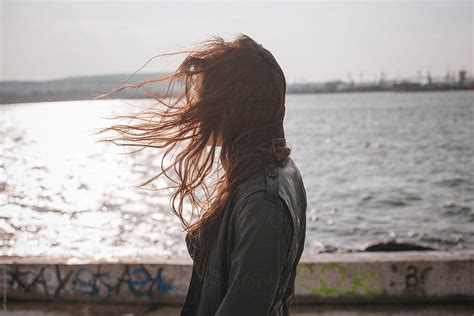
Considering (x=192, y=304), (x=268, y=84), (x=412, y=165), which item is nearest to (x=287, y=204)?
(x=268, y=84)

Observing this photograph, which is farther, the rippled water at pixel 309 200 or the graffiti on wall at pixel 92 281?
the rippled water at pixel 309 200

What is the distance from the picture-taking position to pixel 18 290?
7.50 meters

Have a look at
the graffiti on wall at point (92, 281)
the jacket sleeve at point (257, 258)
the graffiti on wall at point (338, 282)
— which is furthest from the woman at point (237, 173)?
the graffiti on wall at point (92, 281)

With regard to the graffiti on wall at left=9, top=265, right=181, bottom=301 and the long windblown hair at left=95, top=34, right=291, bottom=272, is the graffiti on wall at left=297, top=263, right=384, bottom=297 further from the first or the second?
the long windblown hair at left=95, top=34, right=291, bottom=272

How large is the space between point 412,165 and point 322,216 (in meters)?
25.4

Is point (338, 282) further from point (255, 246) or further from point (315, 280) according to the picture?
point (255, 246)

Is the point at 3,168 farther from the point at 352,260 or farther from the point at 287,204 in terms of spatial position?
the point at 287,204

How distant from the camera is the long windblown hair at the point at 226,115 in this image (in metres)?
1.94

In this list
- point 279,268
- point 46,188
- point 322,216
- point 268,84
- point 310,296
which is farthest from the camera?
point 46,188

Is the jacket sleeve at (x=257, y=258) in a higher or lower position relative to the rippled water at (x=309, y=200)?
higher

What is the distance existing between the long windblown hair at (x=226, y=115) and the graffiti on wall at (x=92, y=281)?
17.7ft

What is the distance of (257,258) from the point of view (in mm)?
1729

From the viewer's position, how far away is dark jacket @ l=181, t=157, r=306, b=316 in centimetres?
173

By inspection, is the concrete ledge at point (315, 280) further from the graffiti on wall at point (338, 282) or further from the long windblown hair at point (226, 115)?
the long windblown hair at point (226, 115)
